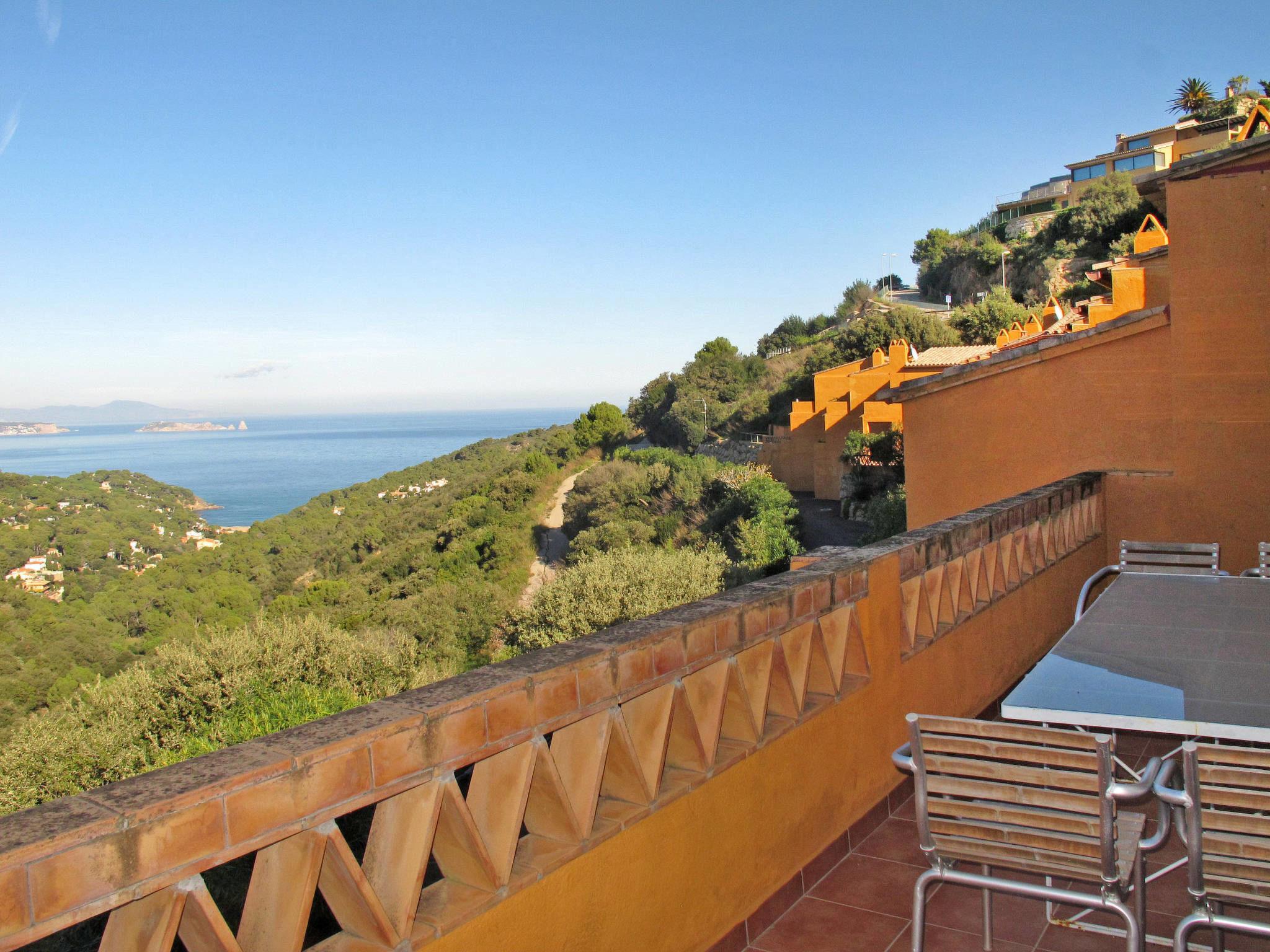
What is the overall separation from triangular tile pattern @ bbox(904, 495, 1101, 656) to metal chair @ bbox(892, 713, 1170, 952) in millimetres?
1241

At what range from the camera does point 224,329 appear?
76875mm

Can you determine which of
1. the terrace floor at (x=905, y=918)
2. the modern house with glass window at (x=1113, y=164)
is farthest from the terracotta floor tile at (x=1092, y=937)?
the modern house with glass window at (x=1113, y=164)

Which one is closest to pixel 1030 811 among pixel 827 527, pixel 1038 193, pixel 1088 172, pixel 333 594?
pixel 827 527

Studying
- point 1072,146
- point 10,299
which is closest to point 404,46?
point 1072,146

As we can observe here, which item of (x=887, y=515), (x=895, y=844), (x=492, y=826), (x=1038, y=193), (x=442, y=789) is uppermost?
(x=1038, y=193)

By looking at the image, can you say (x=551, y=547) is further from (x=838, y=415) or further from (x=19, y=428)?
(x=19, y=428)

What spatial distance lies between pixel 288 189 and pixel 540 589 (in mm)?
38391

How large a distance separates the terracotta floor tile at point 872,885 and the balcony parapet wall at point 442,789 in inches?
20.6

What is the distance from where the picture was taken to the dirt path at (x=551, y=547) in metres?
33.6

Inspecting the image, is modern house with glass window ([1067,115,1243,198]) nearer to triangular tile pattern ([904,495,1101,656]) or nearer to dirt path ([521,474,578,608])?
dirt path ([521,474,578,608])

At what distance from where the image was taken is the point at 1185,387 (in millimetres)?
5629

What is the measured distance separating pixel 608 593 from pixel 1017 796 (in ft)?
46.1

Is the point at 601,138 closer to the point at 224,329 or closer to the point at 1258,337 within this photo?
the point at 1258,337

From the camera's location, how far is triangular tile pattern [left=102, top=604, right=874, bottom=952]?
124 centimetres
